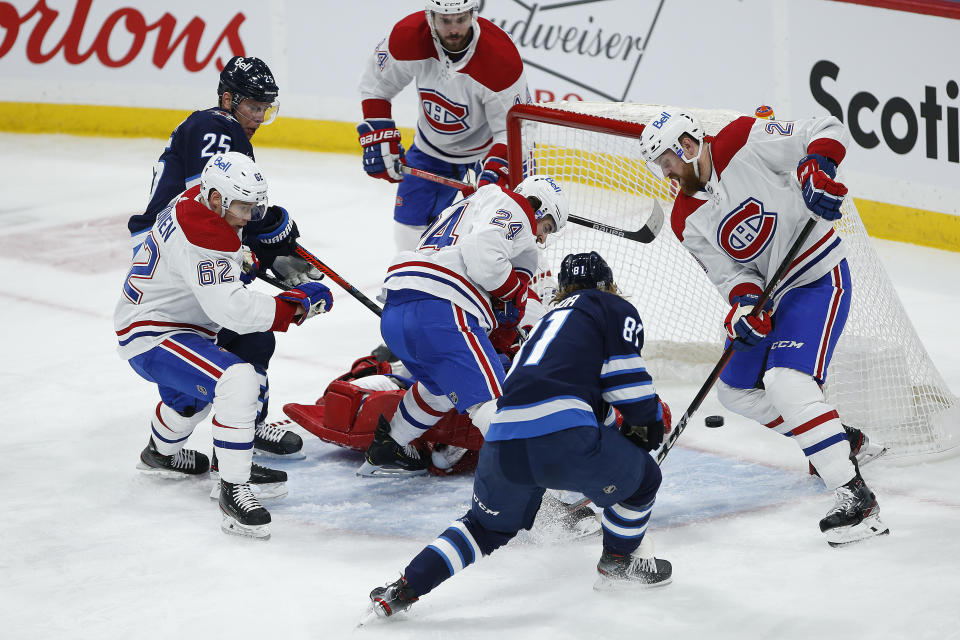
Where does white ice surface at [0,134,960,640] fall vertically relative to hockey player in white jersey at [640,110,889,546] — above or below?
below

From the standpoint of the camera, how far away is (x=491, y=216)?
3525 mm

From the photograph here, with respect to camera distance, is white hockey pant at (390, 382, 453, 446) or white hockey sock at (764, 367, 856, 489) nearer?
white hockey sock at (764, 367, 856, 489)

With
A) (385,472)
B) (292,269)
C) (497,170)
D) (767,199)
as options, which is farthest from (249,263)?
(767,199)

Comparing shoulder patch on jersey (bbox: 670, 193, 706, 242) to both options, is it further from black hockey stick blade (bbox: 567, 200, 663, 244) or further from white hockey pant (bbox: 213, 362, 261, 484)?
white hockey pant (bbox: 213, 362, 261, 484)

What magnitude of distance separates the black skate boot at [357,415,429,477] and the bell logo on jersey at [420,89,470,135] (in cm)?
138

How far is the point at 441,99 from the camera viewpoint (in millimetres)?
4699

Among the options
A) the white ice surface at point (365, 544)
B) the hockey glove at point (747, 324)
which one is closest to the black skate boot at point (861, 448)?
the white ice surface at point (365, 544)

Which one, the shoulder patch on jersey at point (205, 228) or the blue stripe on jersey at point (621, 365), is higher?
the blue stripe on jersey at point (621, 365)

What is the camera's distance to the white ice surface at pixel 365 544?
2873mm

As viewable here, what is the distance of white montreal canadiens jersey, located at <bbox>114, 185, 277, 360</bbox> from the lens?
11.1 ft

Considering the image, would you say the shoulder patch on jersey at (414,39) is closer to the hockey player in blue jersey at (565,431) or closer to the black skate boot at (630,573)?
the hockey player in blue jersey at (565,431)

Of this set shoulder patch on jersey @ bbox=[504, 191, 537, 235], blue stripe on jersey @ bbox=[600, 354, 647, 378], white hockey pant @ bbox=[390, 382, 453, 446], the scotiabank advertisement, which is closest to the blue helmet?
blue stripe on jersey @ bbox=[600, 354, 647, 378]

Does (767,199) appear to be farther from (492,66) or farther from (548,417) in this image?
(492,66)

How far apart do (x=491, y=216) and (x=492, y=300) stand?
11.5 inches
